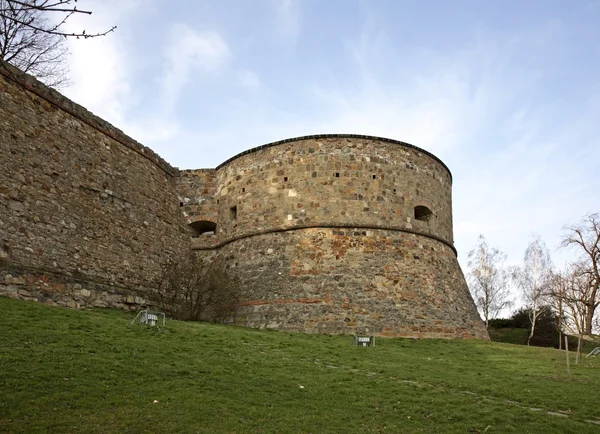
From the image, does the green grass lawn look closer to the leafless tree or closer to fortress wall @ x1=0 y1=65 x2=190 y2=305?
fortress wall @ x1=0 y1=65 x2=190 y2=305

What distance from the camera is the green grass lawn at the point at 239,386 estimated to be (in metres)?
6.53

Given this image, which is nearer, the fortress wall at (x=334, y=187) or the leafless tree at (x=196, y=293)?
the leafless tree at (x=196, y=293)

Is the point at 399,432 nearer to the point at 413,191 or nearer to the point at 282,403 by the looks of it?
the point at 282,403

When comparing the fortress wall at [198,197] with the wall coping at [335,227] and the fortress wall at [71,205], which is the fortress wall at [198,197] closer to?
the wall coping at [335,227]

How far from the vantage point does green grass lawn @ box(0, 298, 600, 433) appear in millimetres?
6527

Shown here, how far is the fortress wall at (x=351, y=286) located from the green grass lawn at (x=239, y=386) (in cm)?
303

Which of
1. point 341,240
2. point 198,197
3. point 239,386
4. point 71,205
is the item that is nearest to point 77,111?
point 71,205

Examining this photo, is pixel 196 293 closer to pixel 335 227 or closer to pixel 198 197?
pixel 198 197

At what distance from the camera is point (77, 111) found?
14961 mm

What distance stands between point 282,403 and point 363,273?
8664 millimetres

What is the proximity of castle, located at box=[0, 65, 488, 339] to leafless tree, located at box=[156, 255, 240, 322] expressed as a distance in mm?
397

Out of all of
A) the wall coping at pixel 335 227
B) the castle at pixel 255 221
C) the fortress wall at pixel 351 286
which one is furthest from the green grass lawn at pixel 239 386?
the wall coping at pixel 335 227

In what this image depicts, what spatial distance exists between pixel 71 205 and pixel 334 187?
7.22 m

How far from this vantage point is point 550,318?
86.6ft
